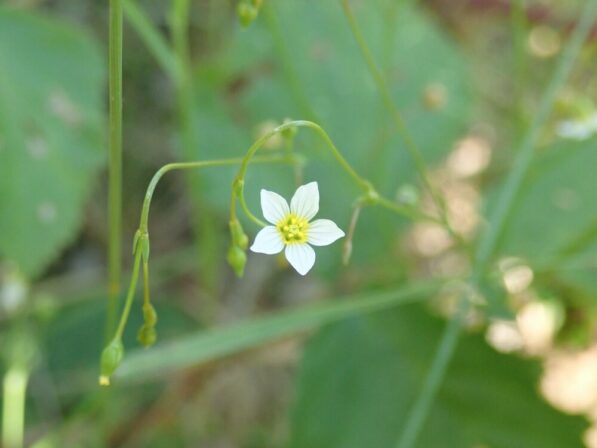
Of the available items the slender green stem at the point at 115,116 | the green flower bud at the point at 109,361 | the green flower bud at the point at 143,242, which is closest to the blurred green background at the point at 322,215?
the slender green stem at the point at 115,116

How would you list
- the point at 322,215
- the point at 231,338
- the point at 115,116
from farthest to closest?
the point at 322,215, the point at 231,338, the point at 115,116

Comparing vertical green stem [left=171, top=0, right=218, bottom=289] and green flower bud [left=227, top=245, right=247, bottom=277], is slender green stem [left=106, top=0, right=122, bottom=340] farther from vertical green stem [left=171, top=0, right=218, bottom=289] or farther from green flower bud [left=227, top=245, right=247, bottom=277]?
vertical green stem [left=171, top=0, right=218, bottom=289]

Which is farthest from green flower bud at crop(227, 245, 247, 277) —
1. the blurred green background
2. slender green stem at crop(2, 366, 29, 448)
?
slender green stem at crop(2, 366, 29, 448)

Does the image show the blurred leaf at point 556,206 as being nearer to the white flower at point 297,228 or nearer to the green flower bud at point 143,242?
the white flower at point 297,228

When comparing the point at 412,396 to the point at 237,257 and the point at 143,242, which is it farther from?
the point at 143,242

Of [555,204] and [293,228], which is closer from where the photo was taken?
[293,228]

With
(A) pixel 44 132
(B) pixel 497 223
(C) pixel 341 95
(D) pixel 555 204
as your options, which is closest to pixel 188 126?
(A) pixel 44 132
